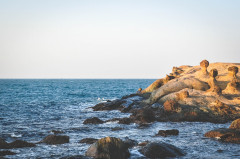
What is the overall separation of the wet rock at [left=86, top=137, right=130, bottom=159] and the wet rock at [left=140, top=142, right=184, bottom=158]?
102cm

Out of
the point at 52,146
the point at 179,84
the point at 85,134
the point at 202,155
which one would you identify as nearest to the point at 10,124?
the point at 85,134

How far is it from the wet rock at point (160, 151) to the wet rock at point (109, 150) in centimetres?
102

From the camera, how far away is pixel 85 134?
1770 cm

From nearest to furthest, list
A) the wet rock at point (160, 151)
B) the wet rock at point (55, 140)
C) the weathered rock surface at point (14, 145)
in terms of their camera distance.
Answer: the wet rock at point (160, 151) < the weathered rock surface at point (14, 145) < the wet rock at point (55, 140)

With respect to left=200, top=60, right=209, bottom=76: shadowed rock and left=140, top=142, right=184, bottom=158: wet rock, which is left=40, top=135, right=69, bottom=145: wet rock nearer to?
left=140, top=142, right=184, bottom=158: wet rock

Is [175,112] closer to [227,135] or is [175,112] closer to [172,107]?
[172,107]

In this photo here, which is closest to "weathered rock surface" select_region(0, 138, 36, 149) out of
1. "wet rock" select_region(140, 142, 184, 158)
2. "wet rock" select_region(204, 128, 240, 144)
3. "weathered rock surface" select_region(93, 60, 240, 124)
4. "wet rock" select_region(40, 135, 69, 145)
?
"wet rock" select_region(40, 135, 69, 145)

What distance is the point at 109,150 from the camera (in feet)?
37.7

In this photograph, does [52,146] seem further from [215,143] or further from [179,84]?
[179,84]

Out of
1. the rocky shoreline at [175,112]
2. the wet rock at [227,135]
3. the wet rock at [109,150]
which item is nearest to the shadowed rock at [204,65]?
the rocky shoreline at [175,112]

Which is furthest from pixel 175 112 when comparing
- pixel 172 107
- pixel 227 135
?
pixel 227 135

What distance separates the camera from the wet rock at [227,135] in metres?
14.5

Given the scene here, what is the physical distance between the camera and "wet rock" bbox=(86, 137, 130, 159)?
11.4 metres

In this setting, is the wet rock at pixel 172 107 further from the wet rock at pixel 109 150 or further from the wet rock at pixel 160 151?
the wet rock at pixel 109 150
